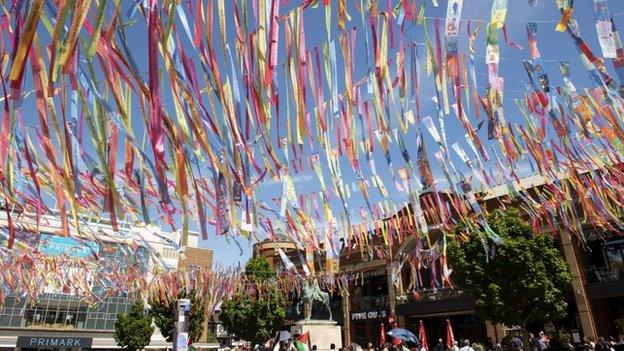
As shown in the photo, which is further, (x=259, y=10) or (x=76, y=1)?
(x=259, y=10)

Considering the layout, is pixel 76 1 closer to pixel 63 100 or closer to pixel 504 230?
pixel 63 100

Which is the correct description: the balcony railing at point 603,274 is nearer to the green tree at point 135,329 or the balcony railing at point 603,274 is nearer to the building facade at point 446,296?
the building facade at point 446,296

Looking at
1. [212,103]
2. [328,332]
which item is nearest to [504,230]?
[328,332]

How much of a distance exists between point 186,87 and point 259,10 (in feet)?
3.49

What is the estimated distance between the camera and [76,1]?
3025 mm

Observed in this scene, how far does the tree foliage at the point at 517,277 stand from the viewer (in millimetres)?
15484

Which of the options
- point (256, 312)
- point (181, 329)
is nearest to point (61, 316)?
point (256, 312)

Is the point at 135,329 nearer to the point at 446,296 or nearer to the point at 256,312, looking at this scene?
the point at 256,312

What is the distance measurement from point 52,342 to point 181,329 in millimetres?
27576

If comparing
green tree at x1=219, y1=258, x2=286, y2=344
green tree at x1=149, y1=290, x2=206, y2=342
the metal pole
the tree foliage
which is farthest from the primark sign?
the tree foliage

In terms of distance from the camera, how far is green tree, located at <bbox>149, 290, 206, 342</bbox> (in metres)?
26.1

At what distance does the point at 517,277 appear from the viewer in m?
15.6

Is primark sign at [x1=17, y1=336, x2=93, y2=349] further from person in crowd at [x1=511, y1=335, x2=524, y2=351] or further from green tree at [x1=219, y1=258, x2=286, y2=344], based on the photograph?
person in crowd at [x1=511, y1=335, x2=524, y2=351]

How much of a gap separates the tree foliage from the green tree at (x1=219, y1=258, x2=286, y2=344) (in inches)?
485
